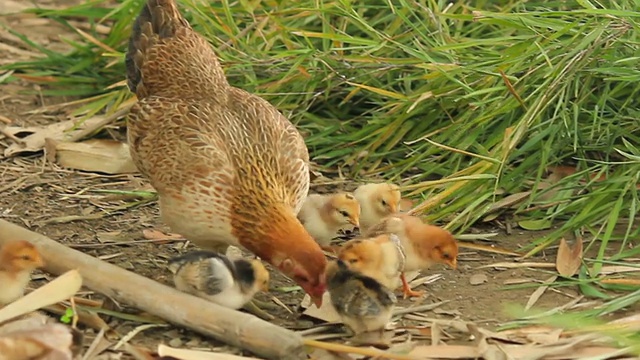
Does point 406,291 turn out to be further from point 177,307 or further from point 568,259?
point 177,307

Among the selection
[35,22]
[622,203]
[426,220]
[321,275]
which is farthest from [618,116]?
[35,22]

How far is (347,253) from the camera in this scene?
371 centimetres

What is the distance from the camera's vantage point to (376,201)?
431cm

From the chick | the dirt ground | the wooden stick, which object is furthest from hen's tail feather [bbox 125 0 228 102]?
the wooden stick

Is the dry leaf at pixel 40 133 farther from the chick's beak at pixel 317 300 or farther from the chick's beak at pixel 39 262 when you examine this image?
the chick's beak at pixel 317 300

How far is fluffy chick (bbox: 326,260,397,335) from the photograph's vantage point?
3.44 metres

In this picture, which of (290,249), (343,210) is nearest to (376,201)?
(343,210)

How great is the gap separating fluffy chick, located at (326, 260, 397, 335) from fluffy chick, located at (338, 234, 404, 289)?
114 millimetres

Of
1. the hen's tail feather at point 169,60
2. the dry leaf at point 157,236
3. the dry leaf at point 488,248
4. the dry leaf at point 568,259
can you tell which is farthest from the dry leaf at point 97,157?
the dry leaf at point 568,259

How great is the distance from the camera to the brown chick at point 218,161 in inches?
148

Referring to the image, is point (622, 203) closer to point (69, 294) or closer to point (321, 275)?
point (321, 275)

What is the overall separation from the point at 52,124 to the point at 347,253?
2349mm

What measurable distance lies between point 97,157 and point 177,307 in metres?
1.78

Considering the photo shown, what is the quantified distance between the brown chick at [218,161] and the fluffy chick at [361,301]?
11cm
